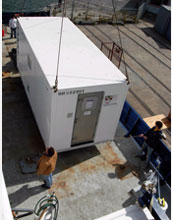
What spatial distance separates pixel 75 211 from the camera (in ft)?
20.0

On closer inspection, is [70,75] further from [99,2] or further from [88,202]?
[99,2]

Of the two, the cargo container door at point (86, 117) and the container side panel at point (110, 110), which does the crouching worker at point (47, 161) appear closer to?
the cargo container door at point (86, 117)

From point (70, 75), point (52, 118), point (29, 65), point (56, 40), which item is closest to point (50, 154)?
point (52, 118)

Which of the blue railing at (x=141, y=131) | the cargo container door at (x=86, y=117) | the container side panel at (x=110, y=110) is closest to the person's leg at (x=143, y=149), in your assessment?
the blue railing at (x=141, y=131)

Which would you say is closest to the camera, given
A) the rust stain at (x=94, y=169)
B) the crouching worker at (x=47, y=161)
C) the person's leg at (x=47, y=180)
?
the crouching worker at (x=47, y=161)

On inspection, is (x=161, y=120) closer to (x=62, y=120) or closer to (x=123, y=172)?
(x=123, y=172)

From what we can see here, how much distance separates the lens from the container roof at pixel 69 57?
247 inches

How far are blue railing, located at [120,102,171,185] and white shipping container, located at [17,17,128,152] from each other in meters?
1.30

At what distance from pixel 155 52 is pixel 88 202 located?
1237cm

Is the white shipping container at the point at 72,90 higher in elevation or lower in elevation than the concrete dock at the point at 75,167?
higher

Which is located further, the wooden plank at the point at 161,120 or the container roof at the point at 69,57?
the wooden plank at the point at 161,120

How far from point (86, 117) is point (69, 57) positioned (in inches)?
75.2

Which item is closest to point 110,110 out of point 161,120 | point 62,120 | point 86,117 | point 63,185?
point 86,117

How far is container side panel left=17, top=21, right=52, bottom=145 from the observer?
6466mm
